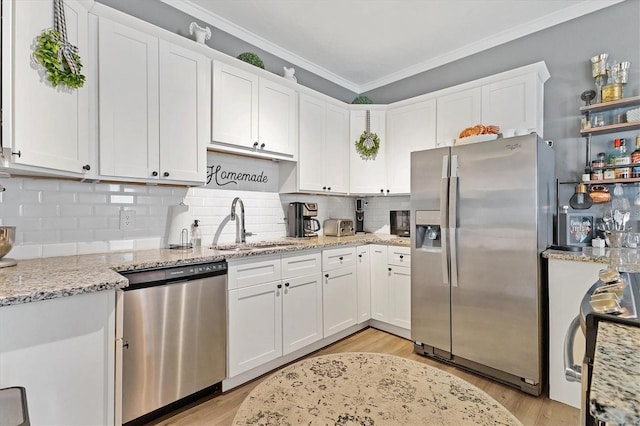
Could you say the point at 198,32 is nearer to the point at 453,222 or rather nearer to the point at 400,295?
the point at 453,222

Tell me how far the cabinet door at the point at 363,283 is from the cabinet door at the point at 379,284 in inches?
1.8

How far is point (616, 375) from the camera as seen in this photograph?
0.40 metres

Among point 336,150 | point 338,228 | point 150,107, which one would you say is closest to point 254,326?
point 338,228

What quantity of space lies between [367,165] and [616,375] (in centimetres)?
341

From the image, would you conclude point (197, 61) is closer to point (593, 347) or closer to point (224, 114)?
point (224, 114)

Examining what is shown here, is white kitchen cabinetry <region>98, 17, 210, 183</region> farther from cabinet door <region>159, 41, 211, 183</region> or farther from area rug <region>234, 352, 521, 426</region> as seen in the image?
area rug <region>234, 352, 521, 426</region>

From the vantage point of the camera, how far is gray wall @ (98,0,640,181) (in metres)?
2.46

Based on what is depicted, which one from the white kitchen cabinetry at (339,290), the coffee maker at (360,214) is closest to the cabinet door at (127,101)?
the white kitchen cabinetry at (339,290)

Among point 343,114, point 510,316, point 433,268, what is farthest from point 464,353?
point 343,114

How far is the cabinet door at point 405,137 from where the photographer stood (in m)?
3.36

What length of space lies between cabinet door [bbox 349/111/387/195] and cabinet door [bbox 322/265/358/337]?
102cm

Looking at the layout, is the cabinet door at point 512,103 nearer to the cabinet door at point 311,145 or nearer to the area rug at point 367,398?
the cabinet door at point 311,145

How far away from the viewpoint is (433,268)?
105 inches

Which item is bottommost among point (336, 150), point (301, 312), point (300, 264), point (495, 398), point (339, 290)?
point (495, 398)
